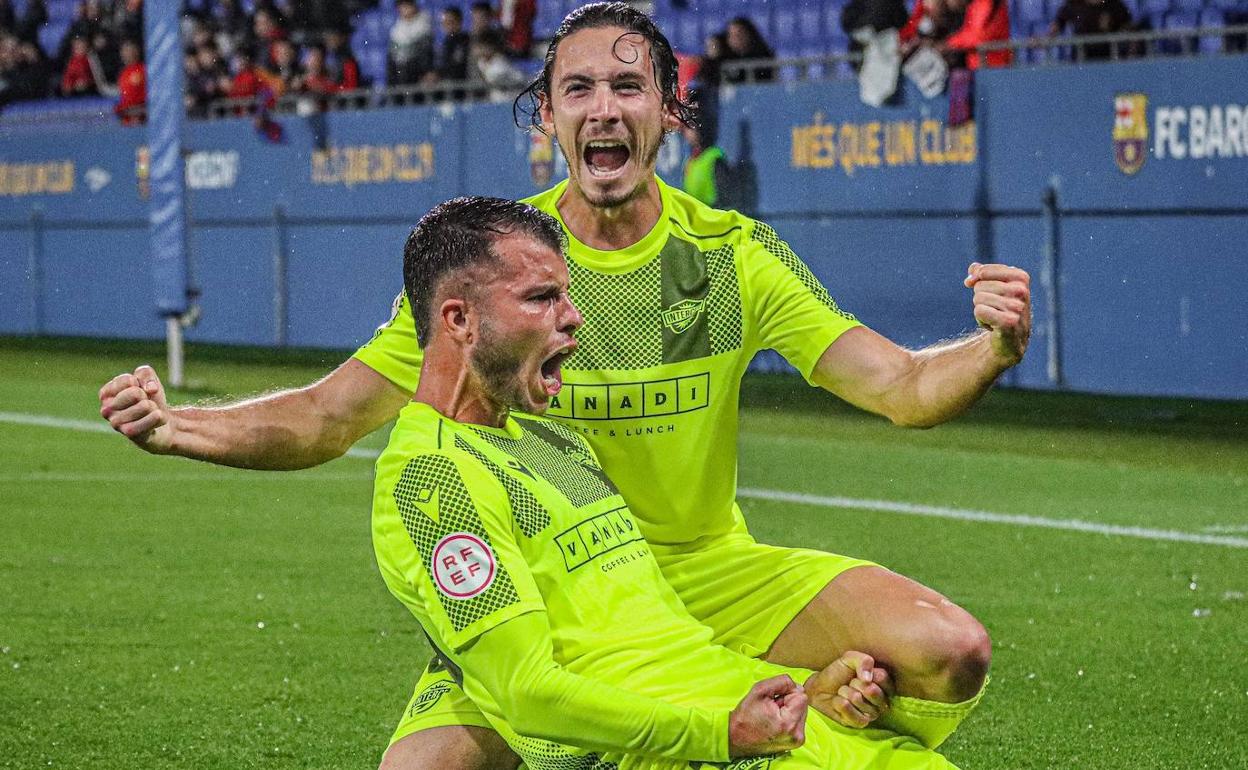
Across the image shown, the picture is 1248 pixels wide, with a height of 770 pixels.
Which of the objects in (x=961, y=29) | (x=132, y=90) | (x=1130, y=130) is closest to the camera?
(x=1130, y=130)

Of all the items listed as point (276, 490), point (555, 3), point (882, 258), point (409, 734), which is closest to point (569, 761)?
point (409, 734)

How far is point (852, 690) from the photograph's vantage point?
12.8 feet

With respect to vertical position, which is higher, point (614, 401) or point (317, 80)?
point (317, 80)

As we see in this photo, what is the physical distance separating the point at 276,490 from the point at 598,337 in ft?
22.2

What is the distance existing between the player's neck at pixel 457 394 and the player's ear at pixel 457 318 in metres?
0.05

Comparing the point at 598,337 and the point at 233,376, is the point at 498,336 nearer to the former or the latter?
the point at 598,337

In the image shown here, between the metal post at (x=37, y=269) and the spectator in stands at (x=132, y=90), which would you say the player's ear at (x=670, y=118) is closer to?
the spectator in stands at (x=132, y=90)

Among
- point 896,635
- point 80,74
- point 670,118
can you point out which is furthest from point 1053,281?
point 80,74

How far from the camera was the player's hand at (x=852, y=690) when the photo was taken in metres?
3.90

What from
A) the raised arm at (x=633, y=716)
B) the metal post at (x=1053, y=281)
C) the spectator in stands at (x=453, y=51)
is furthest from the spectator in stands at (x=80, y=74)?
the raised arm at (x=633, y=716)

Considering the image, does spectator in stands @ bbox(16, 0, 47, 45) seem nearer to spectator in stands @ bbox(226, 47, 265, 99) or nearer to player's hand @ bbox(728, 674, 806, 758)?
spectator in stands @ bbox(226, 47, 265, 99)

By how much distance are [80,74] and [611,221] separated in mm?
23118

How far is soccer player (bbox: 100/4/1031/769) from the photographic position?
4.26 m

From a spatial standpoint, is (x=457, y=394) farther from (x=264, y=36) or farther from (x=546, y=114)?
(x=264, y=36)
